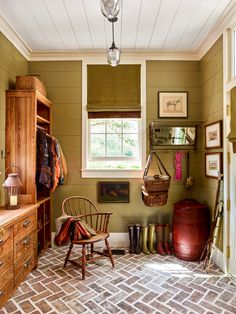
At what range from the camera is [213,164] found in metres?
3.10

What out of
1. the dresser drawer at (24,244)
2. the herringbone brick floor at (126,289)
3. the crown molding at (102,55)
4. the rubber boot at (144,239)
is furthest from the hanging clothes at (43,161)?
the rubber boot at (144,239)

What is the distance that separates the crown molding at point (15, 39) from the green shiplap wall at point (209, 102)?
258cm

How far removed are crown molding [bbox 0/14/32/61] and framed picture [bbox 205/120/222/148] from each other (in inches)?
111

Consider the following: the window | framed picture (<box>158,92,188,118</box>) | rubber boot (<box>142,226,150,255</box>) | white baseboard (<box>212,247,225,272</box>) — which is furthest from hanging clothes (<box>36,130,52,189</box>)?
white baseboard (<box>212,247,225,272</box>)

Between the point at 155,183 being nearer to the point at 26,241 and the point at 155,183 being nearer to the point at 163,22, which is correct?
the point at 26,241

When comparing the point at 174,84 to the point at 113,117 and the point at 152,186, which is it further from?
the point at 152,186

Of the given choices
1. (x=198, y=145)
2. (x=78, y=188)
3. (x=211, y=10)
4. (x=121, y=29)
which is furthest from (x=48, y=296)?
(x=211, y=10)

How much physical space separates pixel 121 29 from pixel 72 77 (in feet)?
3.57

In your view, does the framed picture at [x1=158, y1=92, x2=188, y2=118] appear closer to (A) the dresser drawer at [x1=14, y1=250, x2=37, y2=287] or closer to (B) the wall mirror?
(B) the wall mirror

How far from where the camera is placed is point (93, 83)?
3.67 meters

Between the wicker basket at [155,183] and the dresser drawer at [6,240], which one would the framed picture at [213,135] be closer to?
the wicker basket at [155,183]

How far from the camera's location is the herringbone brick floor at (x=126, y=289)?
2137 millimetres

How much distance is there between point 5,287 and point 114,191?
1.91 m

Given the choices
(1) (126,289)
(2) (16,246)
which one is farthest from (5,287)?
(1) (126,289)
